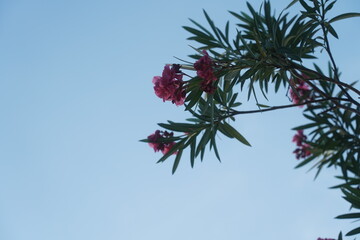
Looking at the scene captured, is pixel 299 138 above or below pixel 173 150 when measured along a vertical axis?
above

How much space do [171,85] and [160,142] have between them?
54 centimetres

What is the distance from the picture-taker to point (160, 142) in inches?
86.5

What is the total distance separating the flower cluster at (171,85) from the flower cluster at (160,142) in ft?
1.42

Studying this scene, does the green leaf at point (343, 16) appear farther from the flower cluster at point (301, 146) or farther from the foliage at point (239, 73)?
the flower cluster at point (301, 146)

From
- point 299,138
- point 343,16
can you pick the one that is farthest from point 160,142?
point 299,138

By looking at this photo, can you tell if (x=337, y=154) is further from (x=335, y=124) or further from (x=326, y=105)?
(x=326, y=105)

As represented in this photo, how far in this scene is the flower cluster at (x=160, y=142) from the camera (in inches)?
86.5

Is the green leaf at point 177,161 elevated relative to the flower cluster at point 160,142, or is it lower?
lower

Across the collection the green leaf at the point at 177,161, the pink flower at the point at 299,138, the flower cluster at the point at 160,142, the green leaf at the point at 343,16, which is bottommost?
the green leaf at the point at 177,161

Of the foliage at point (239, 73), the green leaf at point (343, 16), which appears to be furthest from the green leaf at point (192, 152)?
the green leaf at point (343, 16)

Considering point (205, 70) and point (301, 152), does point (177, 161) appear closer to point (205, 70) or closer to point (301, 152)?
point (205, 70)

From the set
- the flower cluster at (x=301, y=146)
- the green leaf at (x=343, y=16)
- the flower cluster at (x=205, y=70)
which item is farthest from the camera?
the flower cluster at (x=301, y=146)

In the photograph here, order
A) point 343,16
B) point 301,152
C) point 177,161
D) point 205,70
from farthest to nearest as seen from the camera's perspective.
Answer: point 301,152, point 177,161, point 343,16, point 205,70

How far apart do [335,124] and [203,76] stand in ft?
5.51
